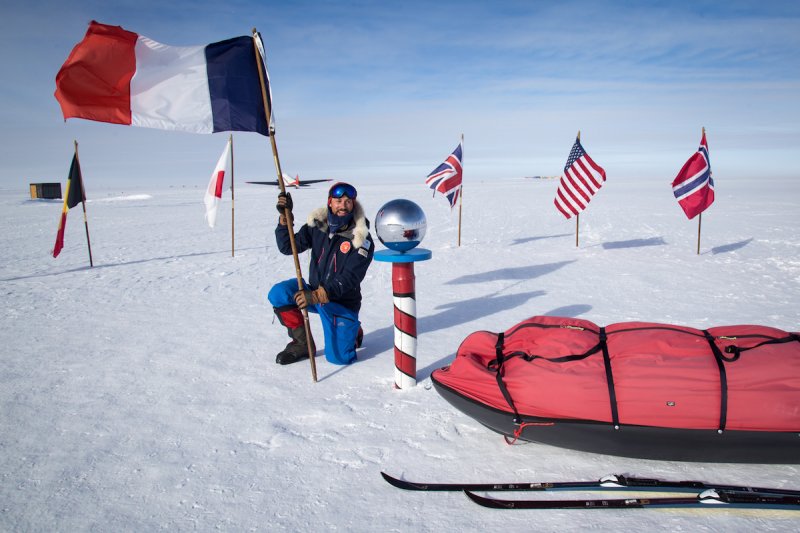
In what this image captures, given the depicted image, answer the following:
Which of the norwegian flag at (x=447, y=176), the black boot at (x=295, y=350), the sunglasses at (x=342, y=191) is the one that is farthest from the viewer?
the norwegian flag at (x=447, y=176)

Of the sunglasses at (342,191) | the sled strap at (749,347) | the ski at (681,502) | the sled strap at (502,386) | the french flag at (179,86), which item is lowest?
the ski at (681,502)

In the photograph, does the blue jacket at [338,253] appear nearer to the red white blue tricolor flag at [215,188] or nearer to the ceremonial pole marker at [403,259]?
the ceremonial pole marker at [403,259]

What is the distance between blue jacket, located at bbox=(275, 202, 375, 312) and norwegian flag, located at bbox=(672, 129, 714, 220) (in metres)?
7.61

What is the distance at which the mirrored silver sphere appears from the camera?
387 cm

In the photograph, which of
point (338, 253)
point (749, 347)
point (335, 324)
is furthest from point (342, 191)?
point (749, 347)

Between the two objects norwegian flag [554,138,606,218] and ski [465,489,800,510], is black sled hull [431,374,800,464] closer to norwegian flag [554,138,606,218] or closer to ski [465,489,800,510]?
ski [465,489,800,510]

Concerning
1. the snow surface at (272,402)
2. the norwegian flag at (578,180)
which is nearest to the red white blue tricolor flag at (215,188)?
the snow surface at (272,402)

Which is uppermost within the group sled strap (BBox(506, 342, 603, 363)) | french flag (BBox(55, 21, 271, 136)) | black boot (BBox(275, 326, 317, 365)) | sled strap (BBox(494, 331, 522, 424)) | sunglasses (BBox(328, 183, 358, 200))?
french flag (BBox(55, 21, 271, 136))

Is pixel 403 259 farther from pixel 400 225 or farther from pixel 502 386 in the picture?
pixel 502 386

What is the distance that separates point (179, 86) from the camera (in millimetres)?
4199

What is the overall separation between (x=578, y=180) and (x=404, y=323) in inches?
299

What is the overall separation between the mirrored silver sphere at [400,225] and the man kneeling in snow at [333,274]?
55 centimetres

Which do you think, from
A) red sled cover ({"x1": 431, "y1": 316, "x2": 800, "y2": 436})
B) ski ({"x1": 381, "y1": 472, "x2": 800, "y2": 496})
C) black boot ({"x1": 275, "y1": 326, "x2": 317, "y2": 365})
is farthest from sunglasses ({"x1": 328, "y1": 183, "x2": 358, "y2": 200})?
ski ({"x1": 381, "y1": 472, "x2": 800, "y2": 496})

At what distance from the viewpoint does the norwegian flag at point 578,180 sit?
10.2 metres
